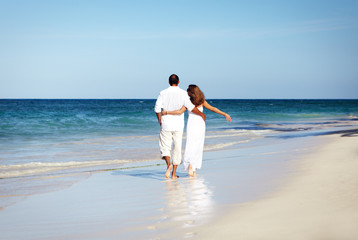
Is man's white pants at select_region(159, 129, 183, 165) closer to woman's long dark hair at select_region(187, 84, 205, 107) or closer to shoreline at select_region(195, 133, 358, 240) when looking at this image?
woman's long dark hair at select_region(187, 84, 205, 107)

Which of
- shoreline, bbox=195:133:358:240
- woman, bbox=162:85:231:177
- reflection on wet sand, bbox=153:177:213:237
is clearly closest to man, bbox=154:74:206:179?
woman, bbox=162:85:231:177

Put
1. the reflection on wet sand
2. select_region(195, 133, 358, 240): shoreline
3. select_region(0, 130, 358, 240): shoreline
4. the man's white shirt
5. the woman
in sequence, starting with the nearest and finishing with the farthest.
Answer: select_region(195, 133, 358, 240): shoreline < select_region(0, 130, 358, 240): shoreline < the reflection on wet sand < the man's white shirt < the woman

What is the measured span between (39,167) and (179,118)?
14.4 ft

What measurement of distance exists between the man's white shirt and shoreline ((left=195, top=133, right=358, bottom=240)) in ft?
7.35

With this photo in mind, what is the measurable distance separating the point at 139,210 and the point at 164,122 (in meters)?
2.66

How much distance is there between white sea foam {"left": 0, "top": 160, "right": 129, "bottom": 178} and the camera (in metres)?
9.02

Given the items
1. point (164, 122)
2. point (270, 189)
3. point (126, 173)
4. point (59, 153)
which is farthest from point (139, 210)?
point (59, 153)

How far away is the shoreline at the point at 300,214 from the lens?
370 centimetres

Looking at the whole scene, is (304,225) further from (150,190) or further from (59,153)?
(59,153)

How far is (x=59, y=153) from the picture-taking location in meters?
12.9

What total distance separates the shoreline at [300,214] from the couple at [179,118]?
6.15ft

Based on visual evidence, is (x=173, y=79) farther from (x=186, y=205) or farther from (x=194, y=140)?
(x=186, y=205)

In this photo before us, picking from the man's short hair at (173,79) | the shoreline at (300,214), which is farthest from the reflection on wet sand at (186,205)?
the man's short hair at (173,79)

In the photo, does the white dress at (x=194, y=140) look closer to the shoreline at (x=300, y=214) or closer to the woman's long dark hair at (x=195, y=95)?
the woman's long dark hair at (x=195, y=95)
